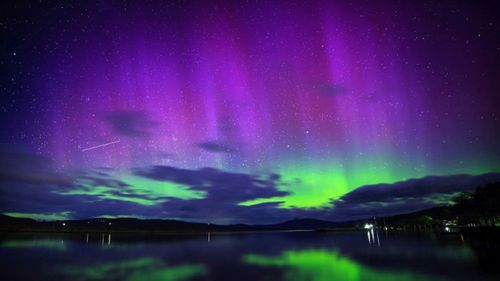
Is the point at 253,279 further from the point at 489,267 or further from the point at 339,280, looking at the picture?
the point at 489,267

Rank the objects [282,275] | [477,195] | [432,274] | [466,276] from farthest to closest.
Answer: [477,195], [282,275], [432,274], [466,276]

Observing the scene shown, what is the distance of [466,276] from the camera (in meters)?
22.4

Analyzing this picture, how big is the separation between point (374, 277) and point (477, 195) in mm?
99501

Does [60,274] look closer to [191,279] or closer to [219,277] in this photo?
[191,279]

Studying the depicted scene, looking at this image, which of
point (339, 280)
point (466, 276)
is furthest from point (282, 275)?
point (466, 276)

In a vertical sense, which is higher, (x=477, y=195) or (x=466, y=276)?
(x=477, y=195)

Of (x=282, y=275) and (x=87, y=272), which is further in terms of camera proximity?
(x=87, y=272)

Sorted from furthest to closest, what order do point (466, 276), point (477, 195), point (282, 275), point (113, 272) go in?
1. point (477, 195)
2. point (113, 272)
3. point (282, 275)
4. point (466, 276)

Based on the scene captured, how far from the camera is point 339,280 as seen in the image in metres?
23.0

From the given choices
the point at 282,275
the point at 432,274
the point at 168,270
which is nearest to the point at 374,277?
the point at 432,274

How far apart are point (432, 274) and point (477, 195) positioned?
96.6m

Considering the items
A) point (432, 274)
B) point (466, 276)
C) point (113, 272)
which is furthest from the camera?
point (113, 272)

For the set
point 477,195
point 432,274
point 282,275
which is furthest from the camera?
point 477,195

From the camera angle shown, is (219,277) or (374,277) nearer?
(374,277)
